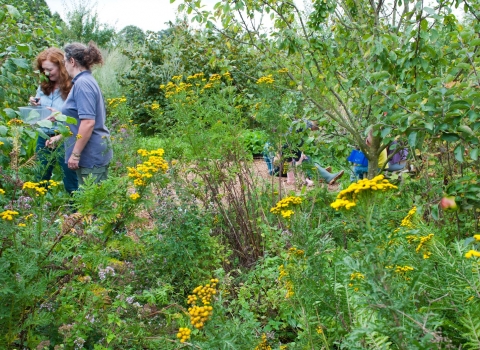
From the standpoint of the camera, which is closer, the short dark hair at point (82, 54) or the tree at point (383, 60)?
the tree at point (383, 60)

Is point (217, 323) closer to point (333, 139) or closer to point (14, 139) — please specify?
point (14, 139)

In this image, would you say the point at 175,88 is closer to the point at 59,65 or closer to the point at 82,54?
the point at 82,54

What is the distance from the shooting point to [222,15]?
345 centimetres

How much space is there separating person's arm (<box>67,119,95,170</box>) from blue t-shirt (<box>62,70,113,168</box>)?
0.16ft

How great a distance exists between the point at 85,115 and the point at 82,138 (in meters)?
0.19

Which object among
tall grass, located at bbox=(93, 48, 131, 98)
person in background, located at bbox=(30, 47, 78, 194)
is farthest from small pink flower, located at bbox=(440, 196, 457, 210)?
tall grass, located at bbox=(93, 48, 131, 98)

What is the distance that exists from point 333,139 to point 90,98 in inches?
77.7

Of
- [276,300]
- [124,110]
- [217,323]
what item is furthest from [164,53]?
[217,323]

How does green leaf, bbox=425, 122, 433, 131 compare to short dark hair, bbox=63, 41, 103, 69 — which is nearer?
green leaf, bbox=425, 122, 433, 131

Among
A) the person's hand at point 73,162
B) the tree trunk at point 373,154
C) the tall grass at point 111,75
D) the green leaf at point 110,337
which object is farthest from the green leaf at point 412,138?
the tall grass at point 111,75

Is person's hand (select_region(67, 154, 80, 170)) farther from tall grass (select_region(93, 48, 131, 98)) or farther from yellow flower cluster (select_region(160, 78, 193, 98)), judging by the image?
tall grass (select_region(93, 48, 131, 98))

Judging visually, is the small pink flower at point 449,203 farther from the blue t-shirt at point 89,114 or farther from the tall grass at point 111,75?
the tall grass at point 111,75

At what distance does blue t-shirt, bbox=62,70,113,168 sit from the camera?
3.61 m

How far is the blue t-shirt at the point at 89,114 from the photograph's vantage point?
11.8 ft
